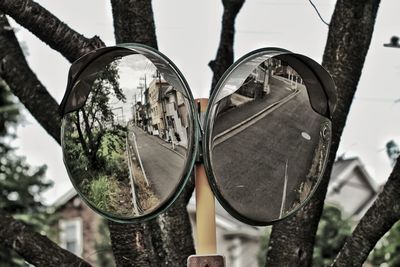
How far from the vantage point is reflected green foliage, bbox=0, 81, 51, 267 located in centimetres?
1630

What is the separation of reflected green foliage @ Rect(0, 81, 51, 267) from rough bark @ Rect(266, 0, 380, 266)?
11.3m

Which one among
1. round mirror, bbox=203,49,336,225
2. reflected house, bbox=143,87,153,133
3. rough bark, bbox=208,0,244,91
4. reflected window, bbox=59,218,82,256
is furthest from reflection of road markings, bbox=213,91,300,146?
reflected window, bbox=59,218,82,256

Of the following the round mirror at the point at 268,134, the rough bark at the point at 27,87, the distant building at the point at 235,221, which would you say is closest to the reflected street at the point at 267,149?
the round mirror at the point at 268,134

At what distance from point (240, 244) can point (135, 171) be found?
2704 centimetres

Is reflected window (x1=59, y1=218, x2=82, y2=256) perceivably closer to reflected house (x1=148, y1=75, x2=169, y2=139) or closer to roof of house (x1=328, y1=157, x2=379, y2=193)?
roof of house (x1=328, y1=157, x2=379, y2=193)

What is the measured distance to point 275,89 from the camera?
3.83m

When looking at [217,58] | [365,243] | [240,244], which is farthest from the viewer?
[240,244]

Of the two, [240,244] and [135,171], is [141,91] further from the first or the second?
[240,244]

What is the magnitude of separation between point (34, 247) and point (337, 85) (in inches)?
66.3

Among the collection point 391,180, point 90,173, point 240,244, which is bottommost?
point 240,244

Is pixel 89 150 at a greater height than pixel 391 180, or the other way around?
pixel 89 150

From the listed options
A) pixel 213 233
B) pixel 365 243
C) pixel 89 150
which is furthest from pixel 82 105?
pixel 365 243

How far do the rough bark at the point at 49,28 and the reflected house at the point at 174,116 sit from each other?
4.68 ft

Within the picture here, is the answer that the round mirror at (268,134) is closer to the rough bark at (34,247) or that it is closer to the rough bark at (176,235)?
the rough bark at (176,235)
